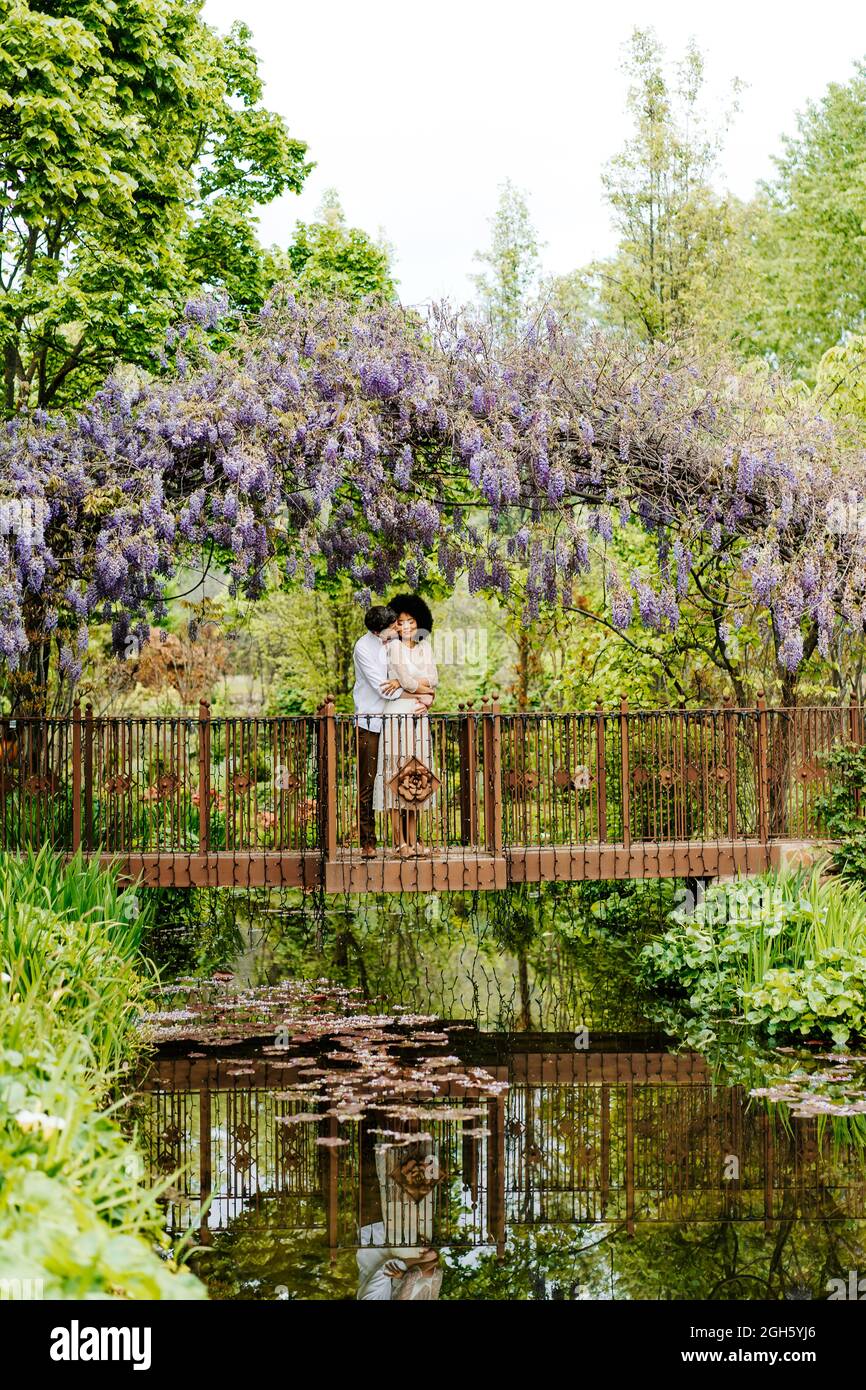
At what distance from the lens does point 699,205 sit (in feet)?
63.3

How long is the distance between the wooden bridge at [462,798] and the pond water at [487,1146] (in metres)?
0.87

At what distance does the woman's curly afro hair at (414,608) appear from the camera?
32.5 ft

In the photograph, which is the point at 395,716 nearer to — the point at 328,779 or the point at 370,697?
the point at 370,697

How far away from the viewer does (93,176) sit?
10.2 m

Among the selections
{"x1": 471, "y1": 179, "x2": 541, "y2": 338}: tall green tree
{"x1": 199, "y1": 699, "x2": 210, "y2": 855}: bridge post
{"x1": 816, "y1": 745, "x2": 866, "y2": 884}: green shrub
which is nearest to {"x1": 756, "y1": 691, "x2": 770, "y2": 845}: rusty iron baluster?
{"x1": 816, "y1": 745, "x2": 866, "y2": 884}: green shrub

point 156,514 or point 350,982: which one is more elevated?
point 156,514

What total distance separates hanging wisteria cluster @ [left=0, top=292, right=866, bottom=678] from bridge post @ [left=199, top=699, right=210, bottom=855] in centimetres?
128

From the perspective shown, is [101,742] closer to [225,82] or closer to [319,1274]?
[319,1274]

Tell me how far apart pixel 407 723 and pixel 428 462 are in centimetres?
225

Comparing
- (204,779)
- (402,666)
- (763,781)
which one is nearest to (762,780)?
(763,781)

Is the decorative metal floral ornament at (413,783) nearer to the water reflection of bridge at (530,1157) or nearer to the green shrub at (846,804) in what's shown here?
the water reflection of bridge at (530,1157)

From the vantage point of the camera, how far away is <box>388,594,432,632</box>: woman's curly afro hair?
32.5 ft
